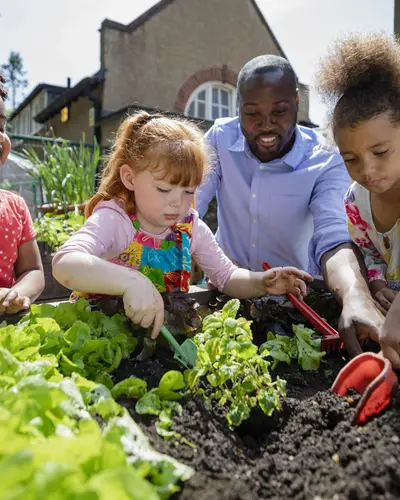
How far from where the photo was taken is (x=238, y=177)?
8.51 feet

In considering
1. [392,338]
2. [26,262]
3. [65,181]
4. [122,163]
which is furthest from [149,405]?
[65,181]

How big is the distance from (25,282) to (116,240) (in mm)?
417

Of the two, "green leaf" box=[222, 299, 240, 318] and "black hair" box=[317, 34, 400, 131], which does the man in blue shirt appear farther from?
"green leaf" box=[222, 299, 240, 318]

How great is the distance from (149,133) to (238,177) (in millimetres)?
1030

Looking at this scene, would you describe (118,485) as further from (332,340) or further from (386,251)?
(386,251)

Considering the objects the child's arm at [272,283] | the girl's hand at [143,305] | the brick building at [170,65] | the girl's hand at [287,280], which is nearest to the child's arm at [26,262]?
the girl's hand at [143,305]

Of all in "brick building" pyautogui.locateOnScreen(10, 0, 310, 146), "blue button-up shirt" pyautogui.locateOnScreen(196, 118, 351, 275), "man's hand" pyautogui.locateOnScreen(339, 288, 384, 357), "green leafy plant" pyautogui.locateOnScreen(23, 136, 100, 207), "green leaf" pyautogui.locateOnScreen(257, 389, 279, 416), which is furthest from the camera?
"brick building" pyautogui.locateOnScreen(10, 0, 310, 146)

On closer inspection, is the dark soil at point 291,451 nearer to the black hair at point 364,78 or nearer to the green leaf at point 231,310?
the green leaf at point 231,310

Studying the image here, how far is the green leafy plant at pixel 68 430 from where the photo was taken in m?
0.54

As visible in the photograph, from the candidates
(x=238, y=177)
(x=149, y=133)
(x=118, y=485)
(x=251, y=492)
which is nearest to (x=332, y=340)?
(x=251, y=492)

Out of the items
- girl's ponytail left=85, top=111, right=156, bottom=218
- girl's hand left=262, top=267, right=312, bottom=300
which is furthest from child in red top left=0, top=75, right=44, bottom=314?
girl's hand left=262, top=267, right=312, bottom=300

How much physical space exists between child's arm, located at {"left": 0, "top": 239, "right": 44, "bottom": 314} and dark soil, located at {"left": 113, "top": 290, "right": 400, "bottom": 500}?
1.51 feet

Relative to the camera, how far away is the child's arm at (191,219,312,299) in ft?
5.53

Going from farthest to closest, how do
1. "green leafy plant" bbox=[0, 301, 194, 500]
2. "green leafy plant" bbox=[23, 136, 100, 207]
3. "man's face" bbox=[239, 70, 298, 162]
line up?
1. "green leafy plant" bbox=[23, 136, 100, 207]
2. "man's face" bbox=[239, 70, 298, 162]
3. "green leafy plant" bbox=[0, 301, 194, 500]
